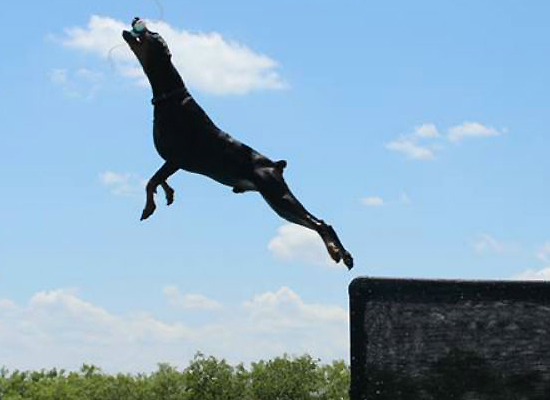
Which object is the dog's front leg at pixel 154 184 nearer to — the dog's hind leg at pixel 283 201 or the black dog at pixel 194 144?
the black dog at pixel 194 144

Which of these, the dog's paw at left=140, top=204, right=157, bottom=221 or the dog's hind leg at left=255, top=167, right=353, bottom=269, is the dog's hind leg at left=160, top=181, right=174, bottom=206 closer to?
the dog's paw at left=140, top=204, right=157, bottom=221

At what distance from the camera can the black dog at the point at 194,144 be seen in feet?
39.1

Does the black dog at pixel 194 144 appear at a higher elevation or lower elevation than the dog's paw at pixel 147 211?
higher

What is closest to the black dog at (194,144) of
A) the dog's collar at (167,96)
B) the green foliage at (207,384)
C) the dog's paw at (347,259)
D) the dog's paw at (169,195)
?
the dog's collar at (167,96)

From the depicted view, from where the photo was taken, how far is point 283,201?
11.9m

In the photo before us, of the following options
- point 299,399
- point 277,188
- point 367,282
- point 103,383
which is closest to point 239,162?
Answer: point 277,188

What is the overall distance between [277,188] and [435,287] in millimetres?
3664

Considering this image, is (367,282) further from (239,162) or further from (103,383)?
(103,383)

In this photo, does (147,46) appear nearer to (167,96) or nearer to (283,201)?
Answer: (167,96)

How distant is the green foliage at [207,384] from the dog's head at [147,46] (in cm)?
4059

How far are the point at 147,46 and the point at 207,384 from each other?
136 feet

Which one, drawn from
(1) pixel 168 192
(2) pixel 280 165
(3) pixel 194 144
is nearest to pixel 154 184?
(1) pixel 168 192

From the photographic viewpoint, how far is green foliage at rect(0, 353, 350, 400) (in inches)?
2042

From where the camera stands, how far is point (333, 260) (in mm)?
11383
